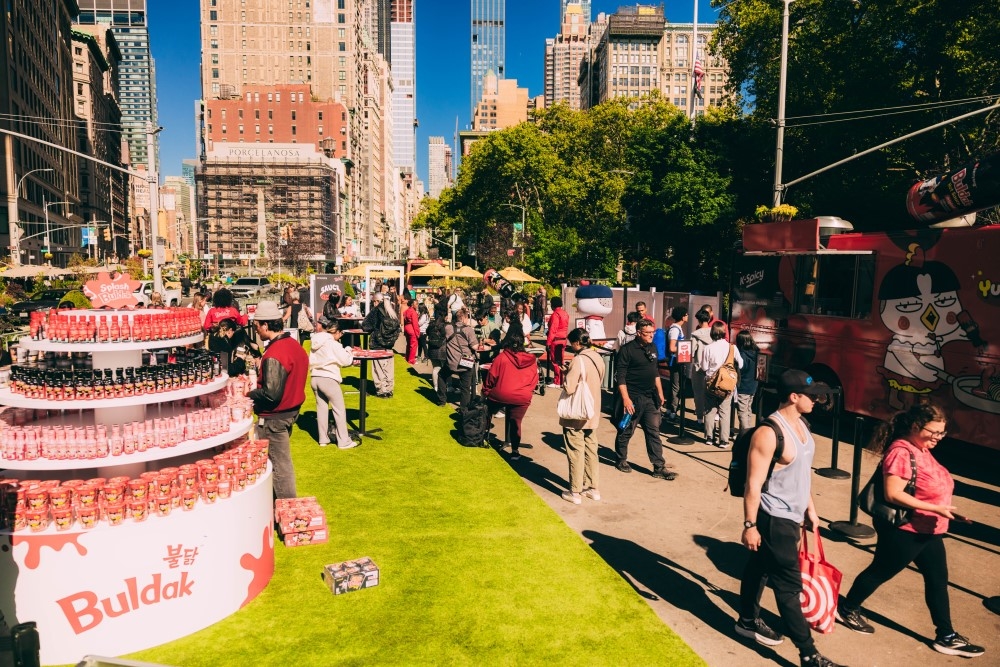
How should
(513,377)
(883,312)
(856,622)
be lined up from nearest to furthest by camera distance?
(856,622), (513,377), (883,312)

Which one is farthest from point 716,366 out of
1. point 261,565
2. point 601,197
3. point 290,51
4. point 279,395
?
point 290,51

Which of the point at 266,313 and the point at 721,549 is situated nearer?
the point at 721,549

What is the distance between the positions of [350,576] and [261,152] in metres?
117

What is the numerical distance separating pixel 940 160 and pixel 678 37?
139 metres

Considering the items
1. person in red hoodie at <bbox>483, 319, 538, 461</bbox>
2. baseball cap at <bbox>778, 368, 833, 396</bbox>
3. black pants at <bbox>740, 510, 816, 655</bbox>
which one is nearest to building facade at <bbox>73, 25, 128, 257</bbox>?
person in red hoodie at <bbox>483, 319, 538, 461</bbox>

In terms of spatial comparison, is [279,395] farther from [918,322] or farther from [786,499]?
[918,322]

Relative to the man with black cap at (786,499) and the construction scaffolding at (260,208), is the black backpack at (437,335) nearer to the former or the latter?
the man with black cap at (786,499)

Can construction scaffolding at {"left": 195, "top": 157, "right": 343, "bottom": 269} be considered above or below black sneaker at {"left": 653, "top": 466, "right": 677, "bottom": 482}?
above

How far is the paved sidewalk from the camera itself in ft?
17.5

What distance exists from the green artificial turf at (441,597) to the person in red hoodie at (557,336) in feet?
20.6

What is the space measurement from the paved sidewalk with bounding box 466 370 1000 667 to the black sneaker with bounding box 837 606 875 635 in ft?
0.23

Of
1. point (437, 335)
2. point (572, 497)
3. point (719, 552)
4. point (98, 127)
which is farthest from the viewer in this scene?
point (98, 127)

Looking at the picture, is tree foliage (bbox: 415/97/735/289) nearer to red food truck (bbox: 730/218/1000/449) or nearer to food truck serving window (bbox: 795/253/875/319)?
red food truck (bbox: 730/218/1000/449)

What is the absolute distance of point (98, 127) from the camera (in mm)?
117812
